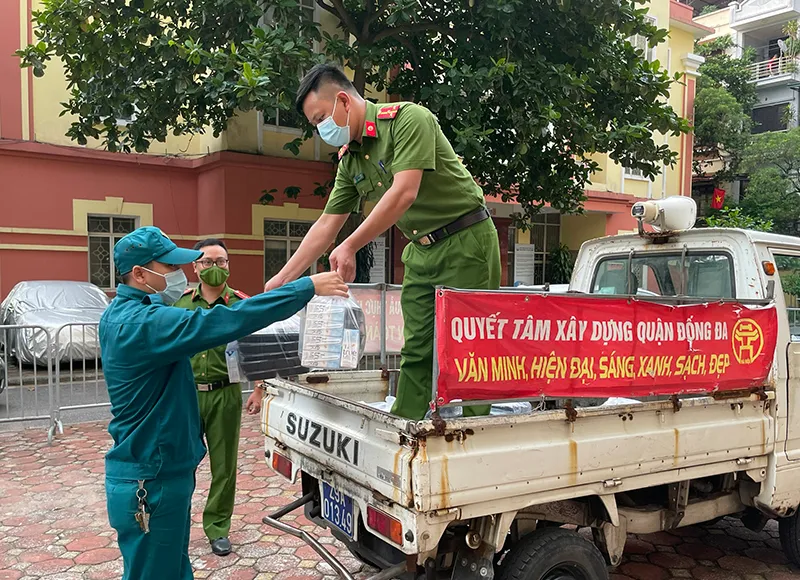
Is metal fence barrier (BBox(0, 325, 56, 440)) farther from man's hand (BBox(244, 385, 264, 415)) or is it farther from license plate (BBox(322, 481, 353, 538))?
license plate (BBox(322, 481, 353, 538))

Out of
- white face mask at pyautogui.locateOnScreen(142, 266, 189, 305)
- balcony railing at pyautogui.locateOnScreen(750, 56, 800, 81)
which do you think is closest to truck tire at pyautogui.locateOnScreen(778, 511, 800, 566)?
white face mask at pyautogui.locateOnScreen(142, 266, 189, 305)

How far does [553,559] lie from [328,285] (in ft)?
4.85

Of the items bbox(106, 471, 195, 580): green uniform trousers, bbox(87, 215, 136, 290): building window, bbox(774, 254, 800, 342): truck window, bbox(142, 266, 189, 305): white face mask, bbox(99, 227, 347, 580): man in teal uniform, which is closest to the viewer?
bbox(99, 227, 347, 580): man in teal uniform

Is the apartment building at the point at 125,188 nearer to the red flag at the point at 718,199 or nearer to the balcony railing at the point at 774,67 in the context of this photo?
the red flag at the point at 718,199

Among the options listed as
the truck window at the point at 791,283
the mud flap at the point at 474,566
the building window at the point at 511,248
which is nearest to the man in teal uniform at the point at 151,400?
the mud flap at the point at 474,566

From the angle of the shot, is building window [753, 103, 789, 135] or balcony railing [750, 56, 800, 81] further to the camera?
building window [753, 103, 789, 135]

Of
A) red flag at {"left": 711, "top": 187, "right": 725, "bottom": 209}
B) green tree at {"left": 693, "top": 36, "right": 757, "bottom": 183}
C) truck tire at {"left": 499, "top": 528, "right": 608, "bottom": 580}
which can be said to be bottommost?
truck tire at {"left": 499, "top": 528, "right": 608, "bottom": 580}

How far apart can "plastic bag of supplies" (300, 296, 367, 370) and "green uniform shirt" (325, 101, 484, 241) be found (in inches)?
20.0

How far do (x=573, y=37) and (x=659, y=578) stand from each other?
7.34m

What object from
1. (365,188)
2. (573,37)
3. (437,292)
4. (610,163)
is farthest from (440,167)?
(610,163)

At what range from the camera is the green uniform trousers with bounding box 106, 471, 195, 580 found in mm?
2295

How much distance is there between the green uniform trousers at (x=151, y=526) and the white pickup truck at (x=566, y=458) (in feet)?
2.12

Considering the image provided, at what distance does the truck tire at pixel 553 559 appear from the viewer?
99.0 inches

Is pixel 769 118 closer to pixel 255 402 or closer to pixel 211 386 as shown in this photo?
pixel 255 402
